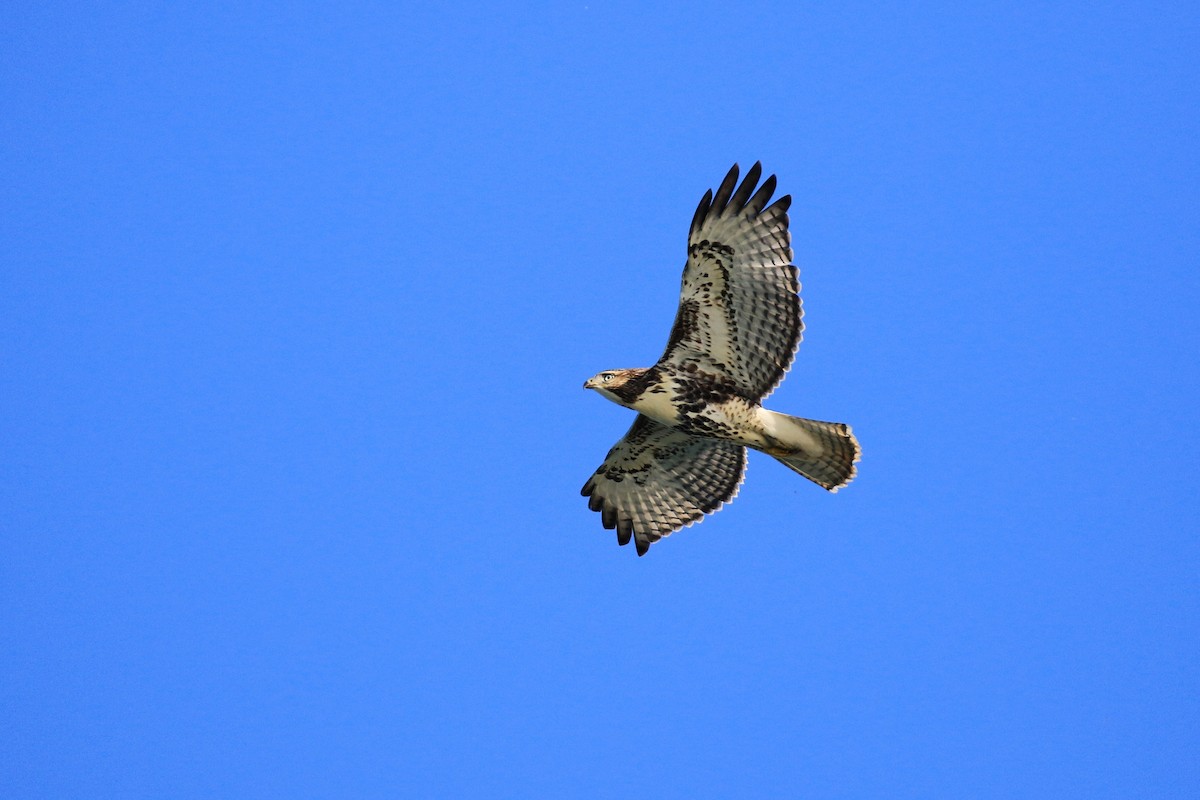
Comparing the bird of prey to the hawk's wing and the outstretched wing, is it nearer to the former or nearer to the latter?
the outstretched wing

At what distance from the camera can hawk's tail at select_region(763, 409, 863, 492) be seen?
8.96m

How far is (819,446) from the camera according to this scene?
9016 millimetres

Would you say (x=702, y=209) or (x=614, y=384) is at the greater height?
(x=702, y=209)

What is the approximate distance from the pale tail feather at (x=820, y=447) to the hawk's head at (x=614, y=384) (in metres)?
1.03

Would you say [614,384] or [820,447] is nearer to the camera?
[614,384]

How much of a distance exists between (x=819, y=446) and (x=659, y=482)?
5.27 ft

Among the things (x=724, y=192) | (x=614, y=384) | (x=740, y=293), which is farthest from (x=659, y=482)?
(x=724, y=192)

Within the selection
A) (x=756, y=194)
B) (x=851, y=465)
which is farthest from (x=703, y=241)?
(x=851, y=465)

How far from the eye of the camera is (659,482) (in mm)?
10164

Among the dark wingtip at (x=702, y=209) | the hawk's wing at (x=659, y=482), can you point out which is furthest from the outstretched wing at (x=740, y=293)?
the hawk's wing at (x=659, y=482)

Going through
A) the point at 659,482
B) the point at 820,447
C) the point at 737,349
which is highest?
the point at 737,349

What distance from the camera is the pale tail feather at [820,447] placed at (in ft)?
29.4

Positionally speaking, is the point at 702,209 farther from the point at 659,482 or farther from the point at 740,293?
the point at 659,482

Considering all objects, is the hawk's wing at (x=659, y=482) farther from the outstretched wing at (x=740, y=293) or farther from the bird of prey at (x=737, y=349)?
the outstretched wing at (x=740, y=293)
